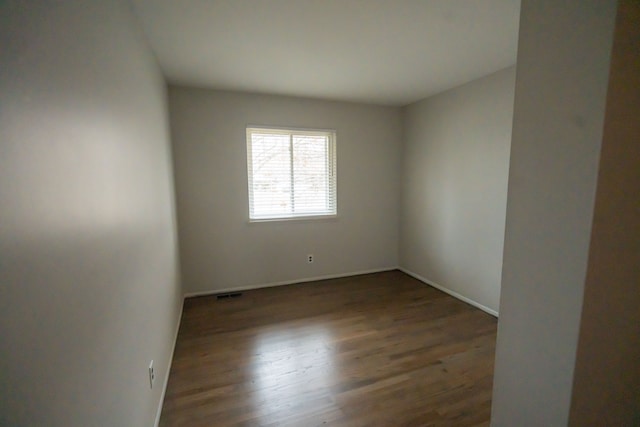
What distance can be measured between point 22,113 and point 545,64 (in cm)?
145

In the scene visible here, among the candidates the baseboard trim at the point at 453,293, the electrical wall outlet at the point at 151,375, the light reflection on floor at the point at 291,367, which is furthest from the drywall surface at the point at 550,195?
the baseboard trim at the point at 453,293

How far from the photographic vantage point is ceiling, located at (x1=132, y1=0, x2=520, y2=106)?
1779 millimetres

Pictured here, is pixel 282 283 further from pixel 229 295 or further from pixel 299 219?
pixel 299 219

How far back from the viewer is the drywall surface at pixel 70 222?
0.58m

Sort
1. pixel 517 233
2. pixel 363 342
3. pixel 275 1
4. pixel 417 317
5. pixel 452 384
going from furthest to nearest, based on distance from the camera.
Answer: pixel 417 317
pixel 363 342
pixel 452 384
pixel 275 1
pixel 517 233

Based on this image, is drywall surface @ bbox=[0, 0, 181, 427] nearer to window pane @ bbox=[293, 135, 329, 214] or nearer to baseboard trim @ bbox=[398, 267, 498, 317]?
window pane @ bbox=[293, 135, 329, 214]

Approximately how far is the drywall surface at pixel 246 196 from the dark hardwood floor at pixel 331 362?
0.50m

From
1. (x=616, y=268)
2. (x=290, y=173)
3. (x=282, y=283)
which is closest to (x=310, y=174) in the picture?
(x=290, y=173)

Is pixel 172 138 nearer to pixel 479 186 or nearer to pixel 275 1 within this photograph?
pixel 275 1

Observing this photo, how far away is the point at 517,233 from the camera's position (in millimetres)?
1001

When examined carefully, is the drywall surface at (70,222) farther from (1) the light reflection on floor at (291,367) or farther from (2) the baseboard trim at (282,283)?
(2) the baseboard trim at (282,283)

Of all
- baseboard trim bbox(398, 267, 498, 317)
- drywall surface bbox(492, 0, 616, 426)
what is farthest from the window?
drywall surface bbox(492, 0, 616, 426)

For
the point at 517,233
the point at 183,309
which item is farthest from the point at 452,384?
the point at 183,309

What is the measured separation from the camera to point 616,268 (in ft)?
2.82
